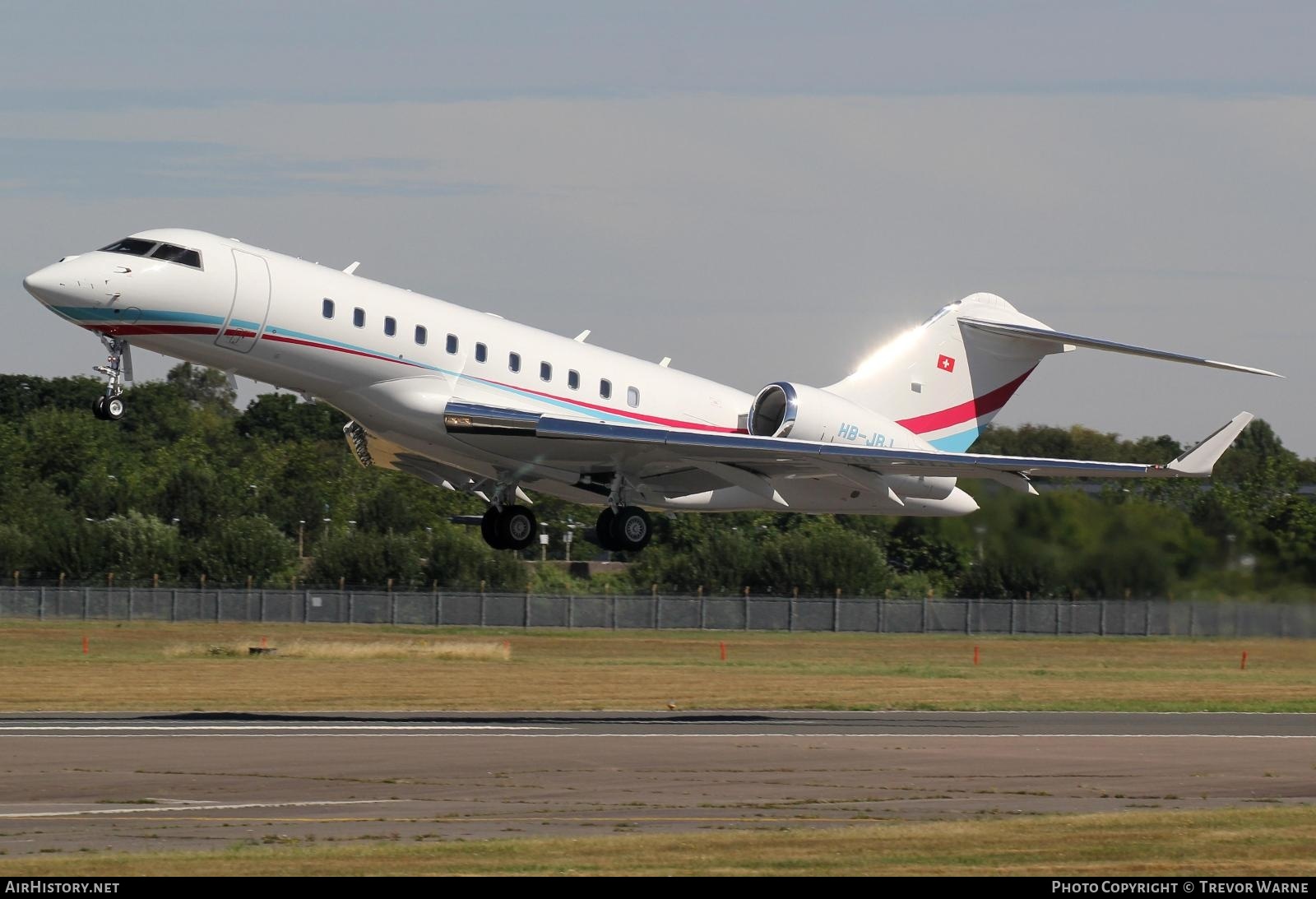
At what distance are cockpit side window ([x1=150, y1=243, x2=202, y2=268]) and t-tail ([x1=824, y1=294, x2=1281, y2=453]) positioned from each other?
11.9m

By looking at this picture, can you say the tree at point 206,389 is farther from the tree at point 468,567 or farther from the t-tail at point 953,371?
the t-tail at point 953,371

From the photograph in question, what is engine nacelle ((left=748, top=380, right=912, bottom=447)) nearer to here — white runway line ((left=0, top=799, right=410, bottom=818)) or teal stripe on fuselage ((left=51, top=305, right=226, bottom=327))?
teal stripe on fuselage ((left=51, top=305, right=226, bottom=327))

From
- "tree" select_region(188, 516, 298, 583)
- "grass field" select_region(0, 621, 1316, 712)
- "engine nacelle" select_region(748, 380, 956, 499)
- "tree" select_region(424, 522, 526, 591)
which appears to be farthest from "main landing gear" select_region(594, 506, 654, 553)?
"tree" select_region(188, 516, 298, 583)

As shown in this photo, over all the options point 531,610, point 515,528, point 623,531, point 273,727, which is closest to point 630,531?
point 623,531

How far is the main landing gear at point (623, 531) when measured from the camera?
26.6 meters

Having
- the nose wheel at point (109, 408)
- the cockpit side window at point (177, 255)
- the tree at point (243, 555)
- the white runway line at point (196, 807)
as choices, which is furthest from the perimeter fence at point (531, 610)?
the white runway line at point (196, 807)

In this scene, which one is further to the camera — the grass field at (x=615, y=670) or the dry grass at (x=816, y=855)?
the grass field at (x=615, y=670)

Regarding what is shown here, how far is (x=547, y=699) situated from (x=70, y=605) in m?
29.5

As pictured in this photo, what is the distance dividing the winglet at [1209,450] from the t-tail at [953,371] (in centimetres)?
695

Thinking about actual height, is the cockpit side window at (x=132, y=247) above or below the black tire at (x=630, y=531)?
above

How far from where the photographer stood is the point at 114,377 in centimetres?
2288

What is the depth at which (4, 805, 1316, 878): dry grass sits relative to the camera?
42.7 ft

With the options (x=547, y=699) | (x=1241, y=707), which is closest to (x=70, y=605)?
(x=547, y=699)
